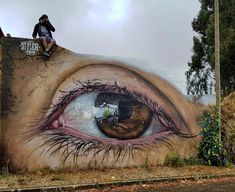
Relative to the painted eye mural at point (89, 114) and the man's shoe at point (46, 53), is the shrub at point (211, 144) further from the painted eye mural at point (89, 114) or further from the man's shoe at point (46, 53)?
the man's shoe at point (46, 53)

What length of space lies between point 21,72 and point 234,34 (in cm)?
1198

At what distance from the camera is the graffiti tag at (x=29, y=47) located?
901 cm

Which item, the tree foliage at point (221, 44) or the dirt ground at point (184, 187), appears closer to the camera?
the dirt ground at point (184, 187)

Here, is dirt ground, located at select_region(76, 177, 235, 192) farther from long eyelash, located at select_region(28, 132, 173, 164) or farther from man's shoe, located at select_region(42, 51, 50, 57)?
man's shoe, located at select_region(42, 51, 50, 57)

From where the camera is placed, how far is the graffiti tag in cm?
901

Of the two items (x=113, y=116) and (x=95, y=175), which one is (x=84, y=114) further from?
(x=95, y=175)

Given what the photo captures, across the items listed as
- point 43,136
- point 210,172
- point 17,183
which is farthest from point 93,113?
point 210,172

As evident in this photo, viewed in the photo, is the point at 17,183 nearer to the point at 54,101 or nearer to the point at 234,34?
the point at 54,101

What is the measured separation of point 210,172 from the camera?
972 centimetres

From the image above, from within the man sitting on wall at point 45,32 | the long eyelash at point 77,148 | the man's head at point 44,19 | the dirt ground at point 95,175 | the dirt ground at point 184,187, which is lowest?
the dirt ground at point 184,187

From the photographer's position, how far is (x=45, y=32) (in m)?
9.29

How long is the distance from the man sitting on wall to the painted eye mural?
0.75 ft

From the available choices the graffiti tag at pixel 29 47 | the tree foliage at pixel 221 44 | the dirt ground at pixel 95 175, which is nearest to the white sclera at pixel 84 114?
the dirt ground at pixel 95 175

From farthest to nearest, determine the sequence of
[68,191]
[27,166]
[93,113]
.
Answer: [93,113] → [27,166] → [68,191]
